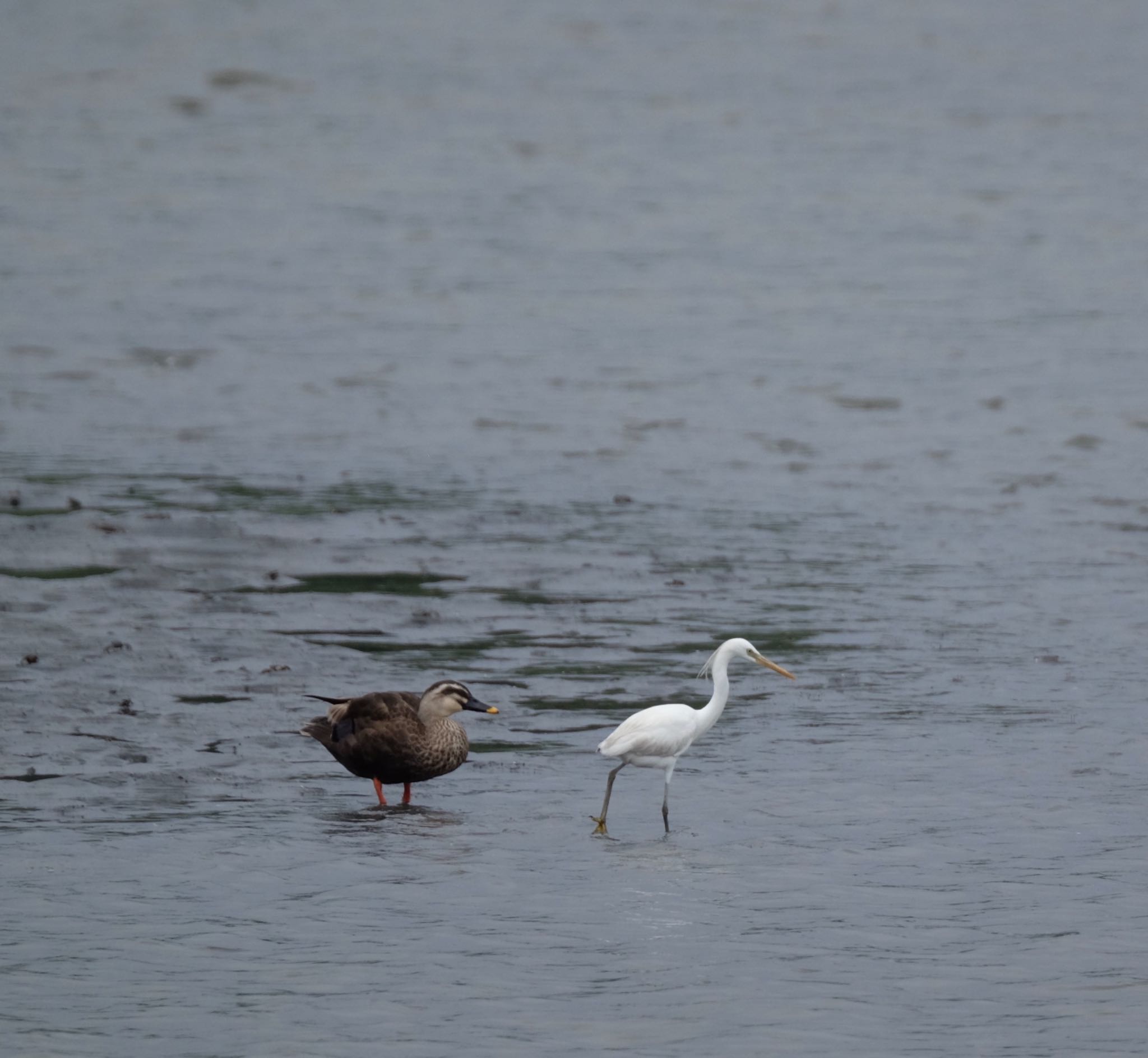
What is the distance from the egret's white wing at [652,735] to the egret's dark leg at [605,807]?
0.12 metres

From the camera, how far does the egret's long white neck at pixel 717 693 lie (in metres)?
12.2

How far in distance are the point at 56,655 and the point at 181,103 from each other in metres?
43.1

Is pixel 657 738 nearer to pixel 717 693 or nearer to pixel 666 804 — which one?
pixel 666 804

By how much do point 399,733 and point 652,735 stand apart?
1.51 m

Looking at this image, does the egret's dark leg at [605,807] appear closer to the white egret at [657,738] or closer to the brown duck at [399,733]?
the white egret at [657,738]

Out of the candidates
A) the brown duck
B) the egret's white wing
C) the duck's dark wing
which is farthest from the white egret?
the duck's dark wing

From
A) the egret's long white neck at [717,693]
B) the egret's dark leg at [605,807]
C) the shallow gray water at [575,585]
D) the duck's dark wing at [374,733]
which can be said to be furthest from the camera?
the egret's long white neck at [717,693]

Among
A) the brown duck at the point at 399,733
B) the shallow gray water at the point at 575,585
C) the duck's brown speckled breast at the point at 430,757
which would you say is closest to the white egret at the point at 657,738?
the shallow gray water at the point at 575,585

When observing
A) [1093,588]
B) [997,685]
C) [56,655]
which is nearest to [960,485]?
[1093,588]

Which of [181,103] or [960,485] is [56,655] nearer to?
[960,485]

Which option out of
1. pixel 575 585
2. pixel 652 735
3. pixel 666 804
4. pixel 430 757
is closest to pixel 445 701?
pixel 430 757

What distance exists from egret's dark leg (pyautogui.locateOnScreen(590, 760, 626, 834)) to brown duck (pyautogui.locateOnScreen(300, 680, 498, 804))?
2.66 ft

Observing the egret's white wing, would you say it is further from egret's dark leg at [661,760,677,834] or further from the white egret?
egret's dark leg at [661,760,677,834]

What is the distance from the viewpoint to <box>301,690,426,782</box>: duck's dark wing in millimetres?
12062
